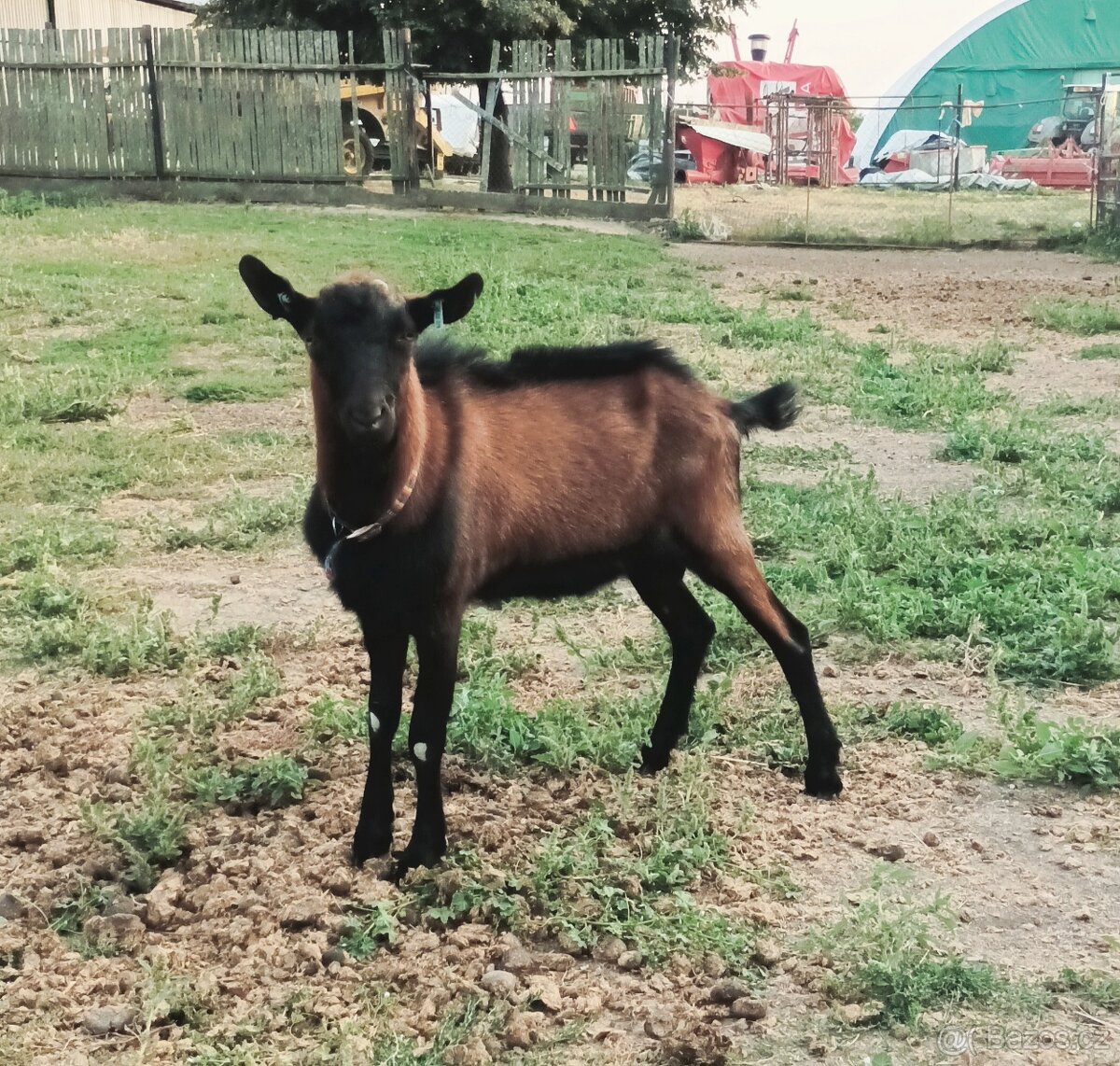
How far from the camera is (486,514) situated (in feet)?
12.2

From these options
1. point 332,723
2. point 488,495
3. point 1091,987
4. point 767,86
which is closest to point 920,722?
point 1091,987

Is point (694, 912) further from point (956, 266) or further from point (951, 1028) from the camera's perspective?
point (956, 266)

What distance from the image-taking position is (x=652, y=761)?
4230 millimetres

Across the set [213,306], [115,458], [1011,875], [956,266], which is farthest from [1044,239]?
[1011,875]

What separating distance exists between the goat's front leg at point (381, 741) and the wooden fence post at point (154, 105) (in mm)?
17760

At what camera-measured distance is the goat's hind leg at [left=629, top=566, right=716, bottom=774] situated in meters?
4.27

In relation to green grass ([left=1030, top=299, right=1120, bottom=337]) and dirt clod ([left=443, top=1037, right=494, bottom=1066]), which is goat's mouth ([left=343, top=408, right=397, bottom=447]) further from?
green grass ([left=1030, top=299, right=1120, bottom=337])

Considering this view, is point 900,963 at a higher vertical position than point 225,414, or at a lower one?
lower

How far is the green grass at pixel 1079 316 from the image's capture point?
11480mm

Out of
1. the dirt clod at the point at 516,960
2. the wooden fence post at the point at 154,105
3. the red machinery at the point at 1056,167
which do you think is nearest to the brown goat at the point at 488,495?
the dirt clod at the point at 516,960

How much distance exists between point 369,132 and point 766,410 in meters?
21.0

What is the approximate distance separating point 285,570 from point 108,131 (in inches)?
626

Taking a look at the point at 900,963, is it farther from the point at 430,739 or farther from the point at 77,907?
the point at 77,907

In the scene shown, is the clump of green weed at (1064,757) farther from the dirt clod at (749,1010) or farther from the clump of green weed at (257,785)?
the clump of green weed at (257,785)
